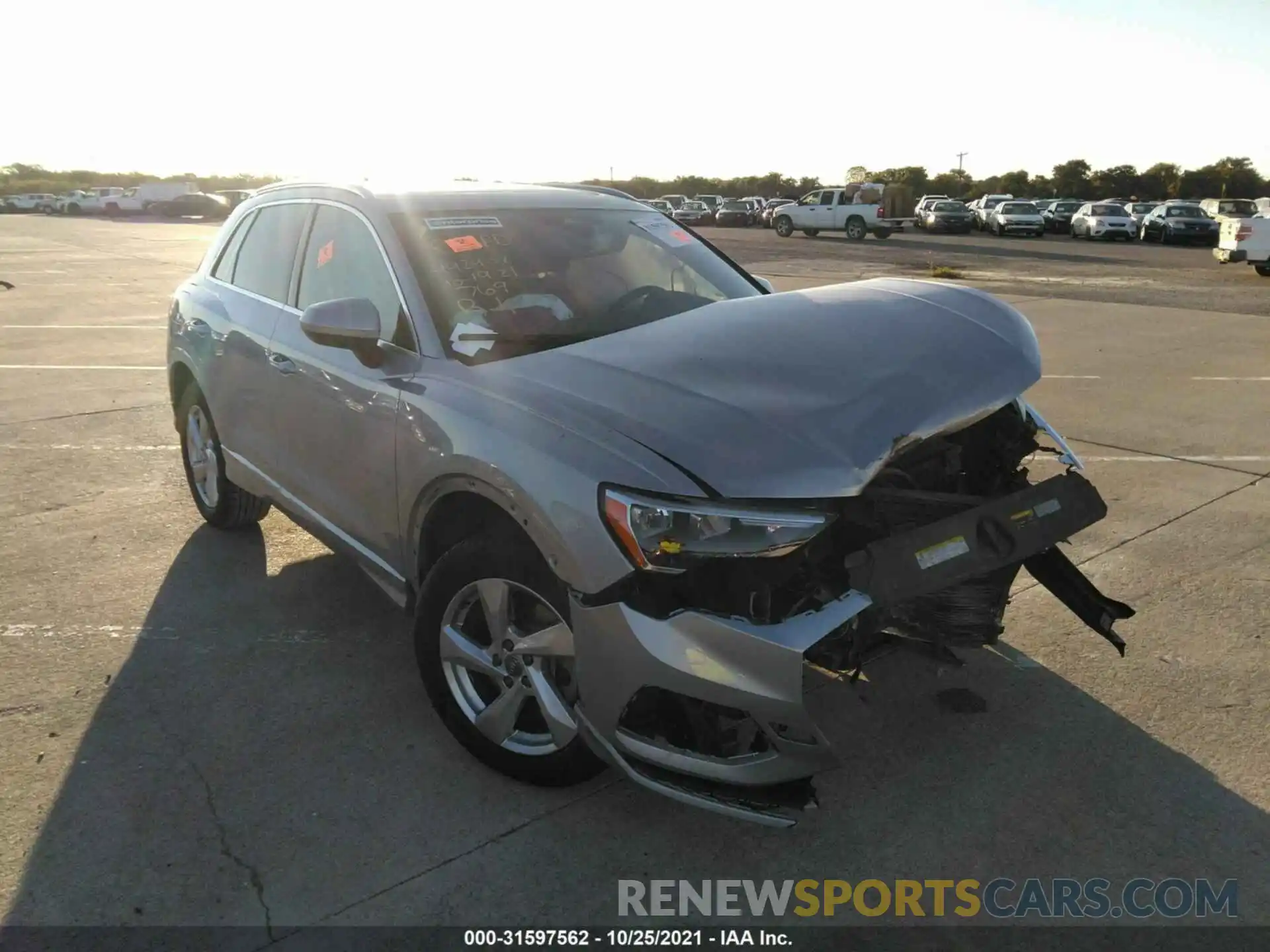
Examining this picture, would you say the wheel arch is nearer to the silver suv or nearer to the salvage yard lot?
the silver suv

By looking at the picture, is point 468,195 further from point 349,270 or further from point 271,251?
point 271,251

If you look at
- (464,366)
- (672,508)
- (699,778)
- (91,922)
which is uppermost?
(464,366)

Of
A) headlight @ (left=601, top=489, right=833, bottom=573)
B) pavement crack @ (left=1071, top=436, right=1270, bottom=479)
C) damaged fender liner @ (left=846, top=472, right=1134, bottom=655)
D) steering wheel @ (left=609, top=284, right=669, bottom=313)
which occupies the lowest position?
pavement crack @ (left=1071, top=436, right=1270, bottom=479)

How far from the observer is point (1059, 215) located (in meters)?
42.5

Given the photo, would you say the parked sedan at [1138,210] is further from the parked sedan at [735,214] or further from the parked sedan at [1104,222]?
the parked sedan at [735,214]

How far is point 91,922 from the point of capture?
8.77ft

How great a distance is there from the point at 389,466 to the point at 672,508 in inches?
50.7

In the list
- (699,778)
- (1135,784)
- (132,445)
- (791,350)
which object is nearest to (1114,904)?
(1135,784)

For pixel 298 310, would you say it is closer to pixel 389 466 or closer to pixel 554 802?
pixel 389 466

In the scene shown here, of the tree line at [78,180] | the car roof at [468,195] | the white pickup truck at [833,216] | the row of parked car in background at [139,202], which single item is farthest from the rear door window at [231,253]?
the tree line at [78,180]

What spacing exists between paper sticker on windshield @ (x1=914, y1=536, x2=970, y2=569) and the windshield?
4.55 ft

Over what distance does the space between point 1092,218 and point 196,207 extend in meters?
43.4

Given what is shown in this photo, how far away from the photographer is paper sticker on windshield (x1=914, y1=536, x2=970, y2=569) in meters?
2.89

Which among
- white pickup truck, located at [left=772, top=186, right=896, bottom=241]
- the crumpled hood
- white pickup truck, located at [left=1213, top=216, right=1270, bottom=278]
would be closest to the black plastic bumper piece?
the crumpled hood
